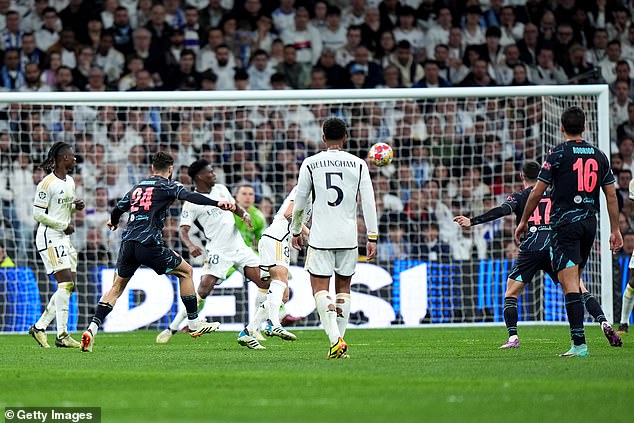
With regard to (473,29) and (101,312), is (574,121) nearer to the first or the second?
(101,312)

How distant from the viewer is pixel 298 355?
37.2ft

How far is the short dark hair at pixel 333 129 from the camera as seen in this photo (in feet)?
34.6

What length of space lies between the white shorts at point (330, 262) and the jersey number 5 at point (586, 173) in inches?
85.2

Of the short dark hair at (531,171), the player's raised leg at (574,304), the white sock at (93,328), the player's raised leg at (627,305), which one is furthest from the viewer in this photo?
the player's raised leg at (627,305)

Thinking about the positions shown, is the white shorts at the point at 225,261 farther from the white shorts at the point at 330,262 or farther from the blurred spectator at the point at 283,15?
the blurred spectator at the point at 283,15

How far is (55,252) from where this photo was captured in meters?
13.9

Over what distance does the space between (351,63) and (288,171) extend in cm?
307

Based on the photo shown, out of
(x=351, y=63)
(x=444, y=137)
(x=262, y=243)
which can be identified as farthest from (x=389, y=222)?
(x=262, y=243)

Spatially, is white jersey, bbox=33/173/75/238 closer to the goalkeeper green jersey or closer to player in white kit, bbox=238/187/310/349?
player in white kit, bbox=238/187/310/349

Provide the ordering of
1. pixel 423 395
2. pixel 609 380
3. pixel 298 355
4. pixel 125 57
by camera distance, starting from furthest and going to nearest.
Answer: pixel 125 57, pixel 298 355, pixel 609 380, pixel 423 395

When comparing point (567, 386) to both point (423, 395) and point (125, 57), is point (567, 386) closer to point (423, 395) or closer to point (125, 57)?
point (423, 395)

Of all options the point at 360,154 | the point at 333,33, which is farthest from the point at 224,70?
the point at 360,154

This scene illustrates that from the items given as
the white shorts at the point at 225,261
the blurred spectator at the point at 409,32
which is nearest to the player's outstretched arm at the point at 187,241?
the white shorts at the point at 225,261

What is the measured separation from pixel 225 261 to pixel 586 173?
20.2ft
